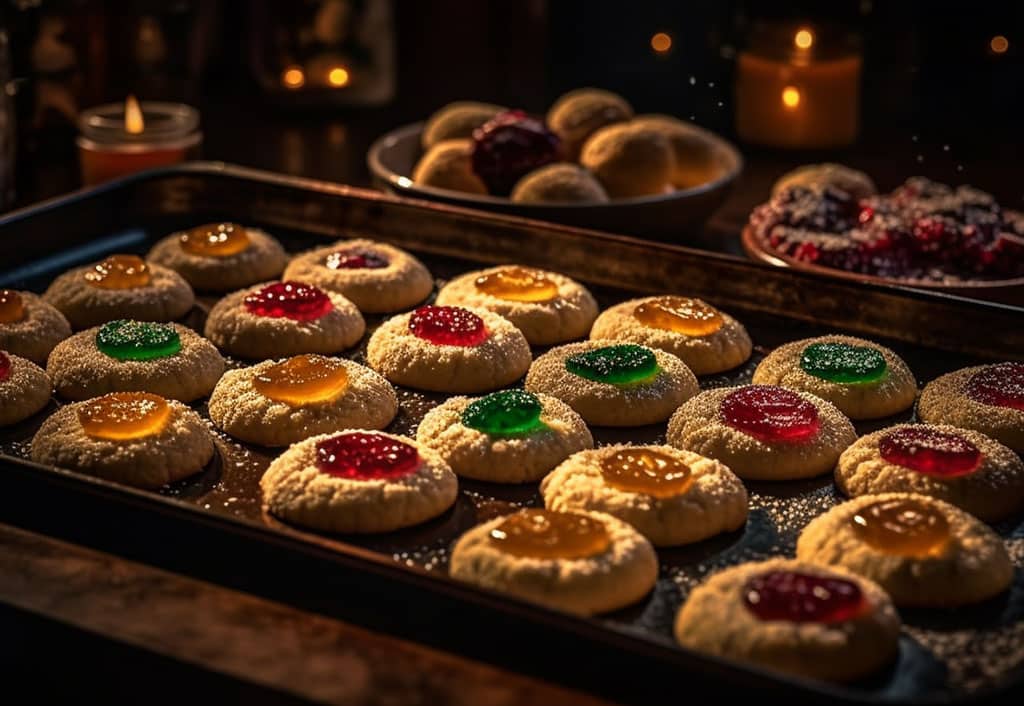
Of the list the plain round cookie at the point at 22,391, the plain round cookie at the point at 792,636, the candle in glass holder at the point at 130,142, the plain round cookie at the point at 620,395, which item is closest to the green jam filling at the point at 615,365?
the plain round cookie at the point at 620,395

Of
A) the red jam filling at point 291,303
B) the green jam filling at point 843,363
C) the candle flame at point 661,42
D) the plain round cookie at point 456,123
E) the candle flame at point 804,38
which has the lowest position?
the green jam filling at point 843,363

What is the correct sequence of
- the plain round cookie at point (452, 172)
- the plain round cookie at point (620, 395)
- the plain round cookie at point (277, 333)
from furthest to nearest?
the plain round cookie at point (452, 172), the plain round cookie at point (277, 333), the plain round cookie at point (620, 395)

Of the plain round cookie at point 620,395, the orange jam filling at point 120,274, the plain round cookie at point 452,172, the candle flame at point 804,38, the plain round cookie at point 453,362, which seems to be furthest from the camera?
the candle flame at point 804,38

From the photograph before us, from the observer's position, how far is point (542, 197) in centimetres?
280

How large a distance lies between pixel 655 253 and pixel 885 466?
0.74m

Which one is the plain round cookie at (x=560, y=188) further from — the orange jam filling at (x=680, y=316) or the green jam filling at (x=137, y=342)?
the green jam filling at (x=137, y=342)

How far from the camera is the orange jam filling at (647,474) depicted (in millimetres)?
1847

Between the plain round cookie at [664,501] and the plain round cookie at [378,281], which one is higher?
the plain round cookie at [378,281]

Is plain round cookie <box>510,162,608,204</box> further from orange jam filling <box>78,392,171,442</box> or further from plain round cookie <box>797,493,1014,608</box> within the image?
plain round cookie <box>797,493,1014,608</box>

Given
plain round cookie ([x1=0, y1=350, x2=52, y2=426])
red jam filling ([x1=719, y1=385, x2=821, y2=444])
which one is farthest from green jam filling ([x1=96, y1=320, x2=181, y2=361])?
red jam filling ([x1=719, y1=385, x2=821, y2=444])

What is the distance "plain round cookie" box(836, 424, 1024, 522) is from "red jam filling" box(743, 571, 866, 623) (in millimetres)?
387

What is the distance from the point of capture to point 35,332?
239 cm

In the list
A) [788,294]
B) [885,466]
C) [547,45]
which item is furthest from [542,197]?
[547,45]

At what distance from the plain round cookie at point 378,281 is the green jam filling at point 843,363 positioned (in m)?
0.72
